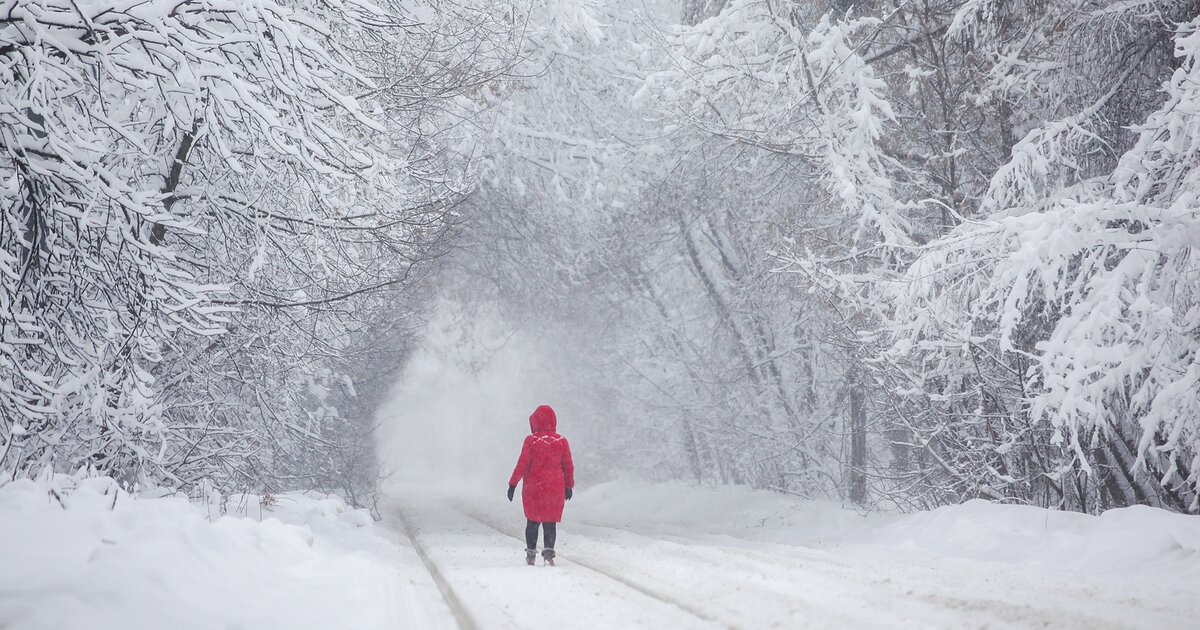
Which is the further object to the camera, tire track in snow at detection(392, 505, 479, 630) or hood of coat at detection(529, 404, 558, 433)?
hood of coat at detection(529, 404, 558, 433)

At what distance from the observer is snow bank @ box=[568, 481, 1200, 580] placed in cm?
639

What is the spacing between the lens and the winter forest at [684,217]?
5.95m

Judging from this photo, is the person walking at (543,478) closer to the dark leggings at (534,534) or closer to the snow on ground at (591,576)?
the dark leggings at (534,534)

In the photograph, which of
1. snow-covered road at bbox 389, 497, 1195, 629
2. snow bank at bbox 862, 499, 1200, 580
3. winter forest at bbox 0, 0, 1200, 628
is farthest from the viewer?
snow bank at bbox 862, 499, 1200, 580

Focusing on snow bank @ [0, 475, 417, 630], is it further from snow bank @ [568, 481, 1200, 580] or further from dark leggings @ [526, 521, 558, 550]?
snow bank @ [568, 481, 1200, 580]

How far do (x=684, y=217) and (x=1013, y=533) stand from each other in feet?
36.8

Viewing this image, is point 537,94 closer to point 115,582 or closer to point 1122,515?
point 1122,515

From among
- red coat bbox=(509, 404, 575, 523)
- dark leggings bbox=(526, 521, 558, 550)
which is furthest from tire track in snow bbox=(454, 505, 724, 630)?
red coat bbox=(509, 404, 575, 523)

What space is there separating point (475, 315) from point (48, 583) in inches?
937

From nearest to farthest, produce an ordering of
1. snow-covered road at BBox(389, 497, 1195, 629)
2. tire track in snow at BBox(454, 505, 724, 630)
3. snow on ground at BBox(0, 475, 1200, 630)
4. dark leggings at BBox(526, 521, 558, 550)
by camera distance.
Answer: snow on ground at BBox(0, 475, 1200, 630)
snow-covered road at BBox(389, 497, 1195, 629)
tire track in snow at BBox(454, 505, 724, 630)
dark leggings at BBox(526, 521, 558, 550)

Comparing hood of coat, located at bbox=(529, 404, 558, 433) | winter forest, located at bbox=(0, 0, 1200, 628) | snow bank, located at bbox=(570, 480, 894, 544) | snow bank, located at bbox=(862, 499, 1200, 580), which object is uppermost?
winter forest, located at bbox=(0, 0, 1200, 628)

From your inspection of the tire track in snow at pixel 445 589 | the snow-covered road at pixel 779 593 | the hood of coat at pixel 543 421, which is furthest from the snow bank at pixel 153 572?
the hood of coat at pixel 543 421

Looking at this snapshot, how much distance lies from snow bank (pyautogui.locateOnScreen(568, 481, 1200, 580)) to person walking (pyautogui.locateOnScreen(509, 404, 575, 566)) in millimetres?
3288

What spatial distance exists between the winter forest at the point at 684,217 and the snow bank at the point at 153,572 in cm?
106
